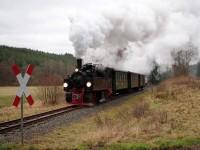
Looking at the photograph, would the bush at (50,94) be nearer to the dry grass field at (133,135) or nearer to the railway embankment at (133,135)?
the railway embankment at (133,135)

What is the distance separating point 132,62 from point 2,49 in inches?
3515

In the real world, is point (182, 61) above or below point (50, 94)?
above

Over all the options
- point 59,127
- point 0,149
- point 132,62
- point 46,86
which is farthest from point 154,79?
point 0,149

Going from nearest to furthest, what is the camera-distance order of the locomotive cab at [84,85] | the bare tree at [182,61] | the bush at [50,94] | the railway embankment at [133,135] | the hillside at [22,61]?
the railway embankment at [133,135], the locomotive cab at [84,85], the bush at [50,94], the bare tree at [182,61], the hillside at [22,61]

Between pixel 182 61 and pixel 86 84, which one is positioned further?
pixel 182 61

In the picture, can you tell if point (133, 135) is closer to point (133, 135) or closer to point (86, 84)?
point (133, 135)

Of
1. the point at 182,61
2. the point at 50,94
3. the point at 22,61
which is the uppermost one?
the point at 22,61

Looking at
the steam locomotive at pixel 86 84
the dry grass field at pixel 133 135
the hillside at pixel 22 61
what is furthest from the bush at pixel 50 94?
the hillside at pixel 22 61

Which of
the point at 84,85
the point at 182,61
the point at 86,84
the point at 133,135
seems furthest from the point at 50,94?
the point at 182,61

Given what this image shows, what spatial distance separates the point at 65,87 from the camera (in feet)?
89.4

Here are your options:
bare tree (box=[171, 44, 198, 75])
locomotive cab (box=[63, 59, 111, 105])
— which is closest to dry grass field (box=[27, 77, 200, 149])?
locomotive cab (box=[63, 59, 111, 105])

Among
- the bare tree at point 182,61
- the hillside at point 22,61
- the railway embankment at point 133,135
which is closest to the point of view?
the railway embankment at point 133,135

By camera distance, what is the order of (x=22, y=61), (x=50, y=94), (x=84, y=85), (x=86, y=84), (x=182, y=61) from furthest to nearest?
(x=22, y=61), (x=182, y=61), (x=50, y=94), (x=84, y=85), (x=86, y=84)

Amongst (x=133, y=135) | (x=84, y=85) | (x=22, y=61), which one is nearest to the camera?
(x=133, y=135)
